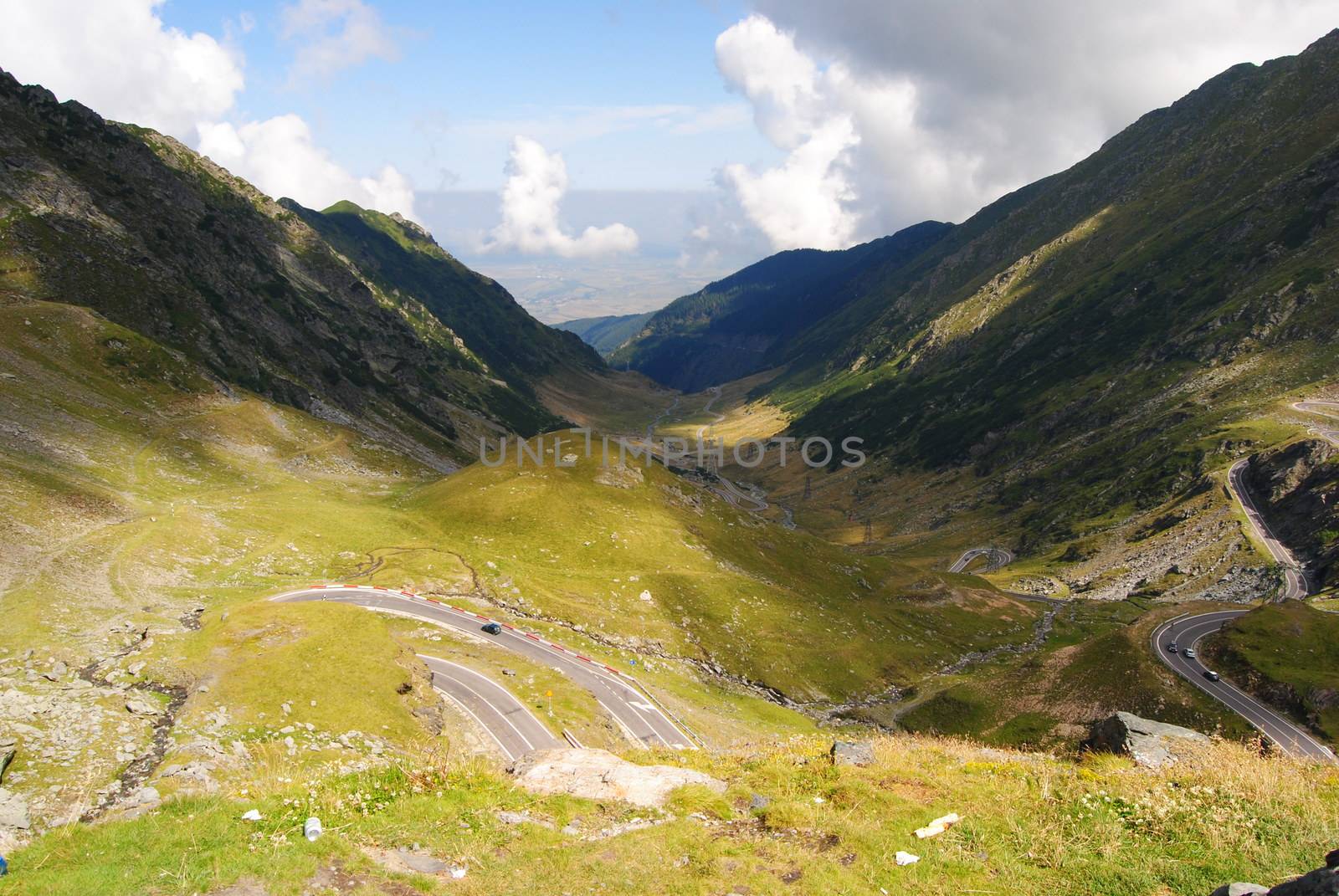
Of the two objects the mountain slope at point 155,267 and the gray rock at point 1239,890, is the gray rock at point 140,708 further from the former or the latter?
the mountain slope at point 155,267

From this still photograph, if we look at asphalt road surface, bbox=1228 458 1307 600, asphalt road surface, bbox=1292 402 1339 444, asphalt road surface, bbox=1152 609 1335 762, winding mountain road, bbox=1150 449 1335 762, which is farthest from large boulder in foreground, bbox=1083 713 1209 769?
asphalt road surface, bbox=1292 402 1339 444

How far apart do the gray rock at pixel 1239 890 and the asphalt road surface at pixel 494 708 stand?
39930mm

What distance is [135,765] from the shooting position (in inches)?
1249

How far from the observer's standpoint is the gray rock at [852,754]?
82.2 ft

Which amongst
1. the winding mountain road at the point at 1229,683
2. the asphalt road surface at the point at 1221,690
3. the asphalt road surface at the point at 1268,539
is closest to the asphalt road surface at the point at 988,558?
the asphalt road surface at the point at 1268,539

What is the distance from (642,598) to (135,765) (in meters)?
53.3

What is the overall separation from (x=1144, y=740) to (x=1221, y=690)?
55.4 metres

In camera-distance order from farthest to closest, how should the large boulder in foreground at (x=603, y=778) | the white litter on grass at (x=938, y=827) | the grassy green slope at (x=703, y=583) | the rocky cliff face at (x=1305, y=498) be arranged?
the rocky cliff face at (x=1305, y=498) → the grassy green slope at (x=703, y=583) → the large boulder in foreground at (x=603, y=778) → the white litter on grass at (x=938, y=827)

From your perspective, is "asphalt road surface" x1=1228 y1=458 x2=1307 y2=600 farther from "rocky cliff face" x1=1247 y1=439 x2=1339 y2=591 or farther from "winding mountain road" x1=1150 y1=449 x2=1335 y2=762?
"rocky cliff face" x1=1247 y1=439 x2=1339 y2=591

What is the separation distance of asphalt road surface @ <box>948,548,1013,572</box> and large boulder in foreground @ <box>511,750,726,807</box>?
157 metres

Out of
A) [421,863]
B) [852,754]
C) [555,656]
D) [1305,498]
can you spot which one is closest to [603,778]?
[421,863]

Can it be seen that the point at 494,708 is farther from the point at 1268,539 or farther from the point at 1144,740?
the point at 1268,539

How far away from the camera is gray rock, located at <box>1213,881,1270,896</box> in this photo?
40.3 ft

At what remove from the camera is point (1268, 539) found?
5236 inches
